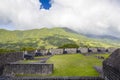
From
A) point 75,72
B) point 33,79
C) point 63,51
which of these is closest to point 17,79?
point 33,79

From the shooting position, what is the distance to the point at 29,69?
34344 millimetres

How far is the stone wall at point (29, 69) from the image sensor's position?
34219 millimetres

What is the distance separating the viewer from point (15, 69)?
34.7 m

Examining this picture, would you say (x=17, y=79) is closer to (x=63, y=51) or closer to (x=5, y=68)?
(x=5, y=68)

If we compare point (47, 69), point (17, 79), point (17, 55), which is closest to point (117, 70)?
point (17, 79)

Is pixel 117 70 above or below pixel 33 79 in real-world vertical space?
above

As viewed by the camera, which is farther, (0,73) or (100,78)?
(0,73)

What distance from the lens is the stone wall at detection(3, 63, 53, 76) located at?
34.2 m

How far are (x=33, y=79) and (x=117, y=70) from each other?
11.9 metres

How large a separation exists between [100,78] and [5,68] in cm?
1832

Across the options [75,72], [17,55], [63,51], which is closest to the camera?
[75,72]

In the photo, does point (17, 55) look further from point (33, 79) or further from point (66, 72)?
point (33, 79)

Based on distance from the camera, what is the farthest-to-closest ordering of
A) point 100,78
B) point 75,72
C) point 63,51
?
point 63,51, point 75,72, point 100,78

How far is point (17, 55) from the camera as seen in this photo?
48469 mm
